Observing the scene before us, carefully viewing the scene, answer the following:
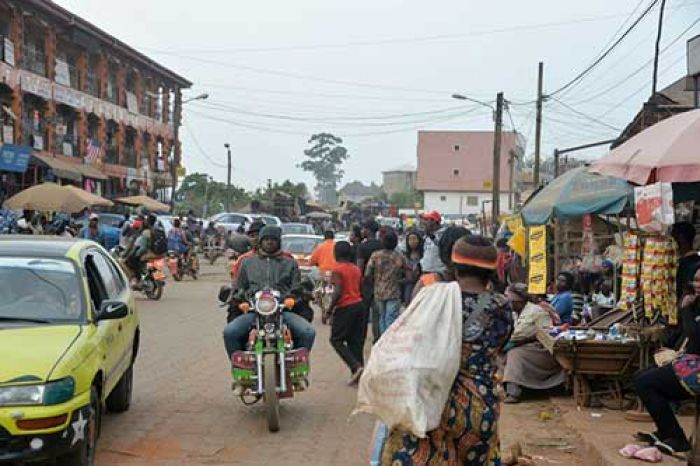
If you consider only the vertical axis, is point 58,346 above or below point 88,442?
above

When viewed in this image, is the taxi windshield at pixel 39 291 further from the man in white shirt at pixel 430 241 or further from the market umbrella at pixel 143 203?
the market umbrella at pixel 143 203

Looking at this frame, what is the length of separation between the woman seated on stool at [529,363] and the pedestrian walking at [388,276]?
74.1 inches

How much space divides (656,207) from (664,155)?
761 mm

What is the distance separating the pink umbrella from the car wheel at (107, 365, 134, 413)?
4462 millimetres

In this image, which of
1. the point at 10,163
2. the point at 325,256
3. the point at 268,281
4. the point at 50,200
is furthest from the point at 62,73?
the point at 268,281

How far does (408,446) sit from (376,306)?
23.9ft

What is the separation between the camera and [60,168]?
33.4 meters

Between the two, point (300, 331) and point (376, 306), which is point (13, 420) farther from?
point (376, 306)

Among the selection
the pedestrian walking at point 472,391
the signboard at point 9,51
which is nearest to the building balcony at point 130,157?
the signboard at point 9,51

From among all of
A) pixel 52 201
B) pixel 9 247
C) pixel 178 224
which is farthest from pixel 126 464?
pixel 178 224

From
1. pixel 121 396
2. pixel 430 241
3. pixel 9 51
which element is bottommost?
pixel 121 396

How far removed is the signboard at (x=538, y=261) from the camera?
14616 mm

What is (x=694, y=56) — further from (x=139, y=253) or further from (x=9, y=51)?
(x=9, y=51)

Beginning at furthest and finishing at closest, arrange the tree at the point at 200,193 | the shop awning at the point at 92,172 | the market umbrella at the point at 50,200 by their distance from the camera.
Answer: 1. the tree at the point at 200,193
2. the shop awning at the point at 92,172
3. the market umbrella at the point at 50,200
